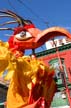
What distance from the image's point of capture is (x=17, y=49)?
747 centimetres

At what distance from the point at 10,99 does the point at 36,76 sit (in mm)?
774

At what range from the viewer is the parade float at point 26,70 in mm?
6805

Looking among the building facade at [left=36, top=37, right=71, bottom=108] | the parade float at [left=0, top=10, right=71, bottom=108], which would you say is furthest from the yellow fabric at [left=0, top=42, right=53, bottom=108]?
the building facade at [left=36, top=37, right=71, bottom=108]

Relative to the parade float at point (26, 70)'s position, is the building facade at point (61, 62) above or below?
above

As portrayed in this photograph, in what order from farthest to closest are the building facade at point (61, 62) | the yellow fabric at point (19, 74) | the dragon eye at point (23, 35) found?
the building facade at point (61, 62)
the dragon eye at point (23, 35)
the yellow fabric at point (19, 74)

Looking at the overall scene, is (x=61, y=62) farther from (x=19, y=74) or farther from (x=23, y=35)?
(x=19, y=74)

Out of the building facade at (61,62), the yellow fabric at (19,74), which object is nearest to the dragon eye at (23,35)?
the yellow fabric at (19,74)

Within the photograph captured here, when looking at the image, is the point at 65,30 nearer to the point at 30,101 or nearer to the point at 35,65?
the point at 35,65

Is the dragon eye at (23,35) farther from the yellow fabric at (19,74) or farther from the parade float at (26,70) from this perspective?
the yellow fabric at (19,74)

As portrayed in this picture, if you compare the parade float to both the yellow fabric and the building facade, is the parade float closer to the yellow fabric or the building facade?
the yellow fabric

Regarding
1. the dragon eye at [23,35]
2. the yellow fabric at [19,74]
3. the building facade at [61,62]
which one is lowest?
the yellow fabric at [19,74]

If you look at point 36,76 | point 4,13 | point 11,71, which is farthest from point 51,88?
point 4,13

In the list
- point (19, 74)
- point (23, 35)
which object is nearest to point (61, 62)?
point (23, 35)

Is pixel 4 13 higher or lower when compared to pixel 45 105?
higher
